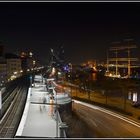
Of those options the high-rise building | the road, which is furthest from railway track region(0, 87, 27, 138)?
the high-rise building

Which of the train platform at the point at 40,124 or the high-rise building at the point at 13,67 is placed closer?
the train platform at the point at 40,124

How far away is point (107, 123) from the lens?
18.3 meters

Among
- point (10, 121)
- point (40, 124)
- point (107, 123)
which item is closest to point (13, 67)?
point (10, 121)

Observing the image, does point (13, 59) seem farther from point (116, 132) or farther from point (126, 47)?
point (116, 132)

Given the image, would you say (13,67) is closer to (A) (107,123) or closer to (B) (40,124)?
(A) (107,123)

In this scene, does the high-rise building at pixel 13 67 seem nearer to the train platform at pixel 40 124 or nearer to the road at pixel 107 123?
the road at pixel 107 123

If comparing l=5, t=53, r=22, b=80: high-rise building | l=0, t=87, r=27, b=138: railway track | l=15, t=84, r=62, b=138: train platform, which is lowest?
l=0, t=87, r=27, b=138: railway track

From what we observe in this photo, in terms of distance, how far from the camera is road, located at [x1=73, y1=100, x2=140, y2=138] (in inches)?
616

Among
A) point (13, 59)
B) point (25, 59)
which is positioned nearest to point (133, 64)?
point (13, 59)

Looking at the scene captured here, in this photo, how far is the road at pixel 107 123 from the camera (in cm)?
1565

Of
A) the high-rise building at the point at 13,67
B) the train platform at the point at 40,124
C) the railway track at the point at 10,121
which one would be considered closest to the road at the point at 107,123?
the train platform at the point at 40,124

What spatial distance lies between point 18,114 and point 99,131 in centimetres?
726

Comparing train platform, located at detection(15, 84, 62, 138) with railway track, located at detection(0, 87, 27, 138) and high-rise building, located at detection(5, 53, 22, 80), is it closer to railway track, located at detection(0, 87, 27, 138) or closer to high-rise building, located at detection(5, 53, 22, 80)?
railway track, located at detection(0, 87, 27, 138)

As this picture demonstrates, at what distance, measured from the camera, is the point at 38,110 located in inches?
719
